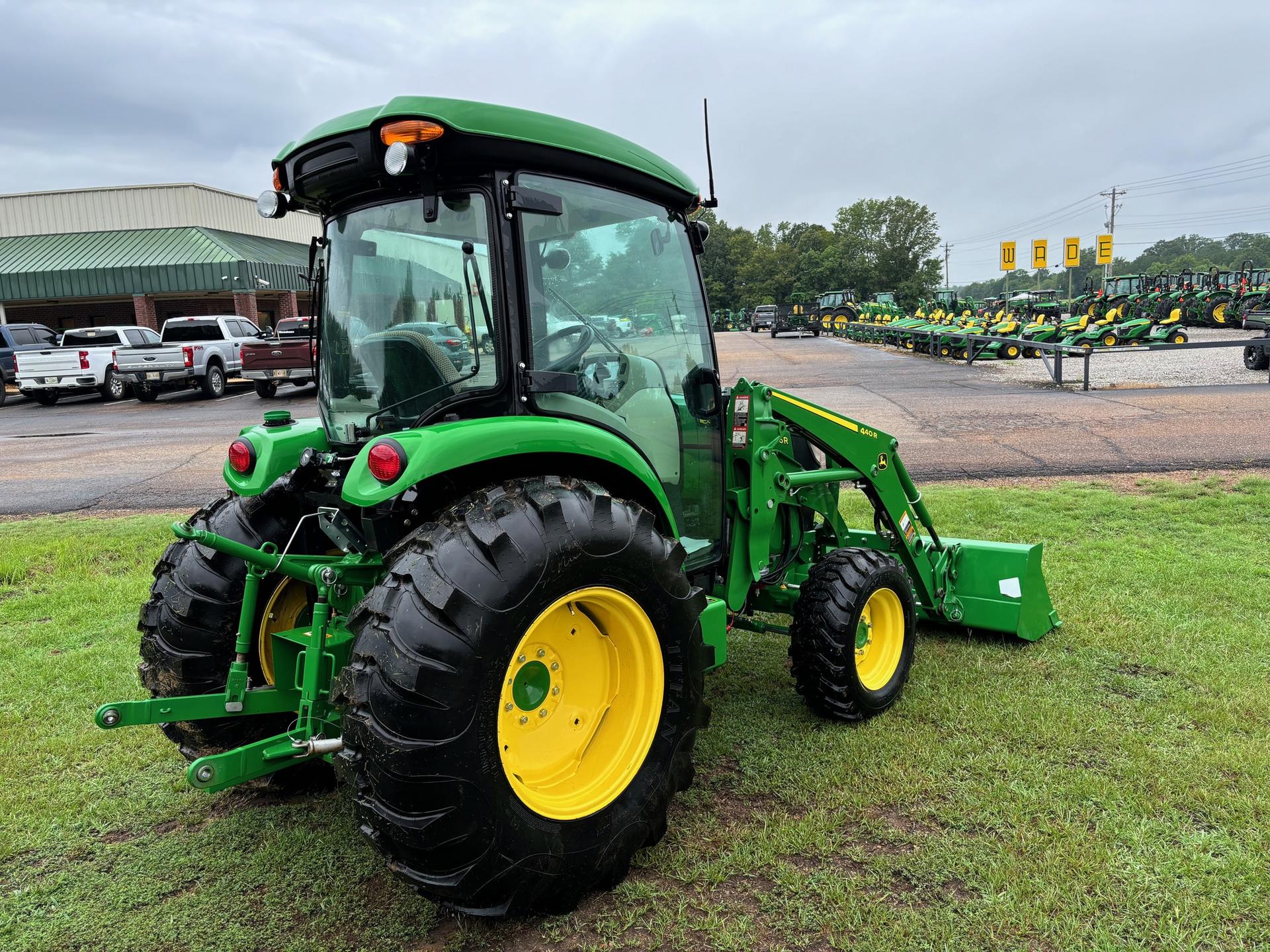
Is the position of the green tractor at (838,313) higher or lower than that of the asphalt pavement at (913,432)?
higher

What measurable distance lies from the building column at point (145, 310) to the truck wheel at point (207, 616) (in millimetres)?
34012

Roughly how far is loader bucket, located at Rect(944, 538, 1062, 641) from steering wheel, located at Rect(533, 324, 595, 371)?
8.96 ft

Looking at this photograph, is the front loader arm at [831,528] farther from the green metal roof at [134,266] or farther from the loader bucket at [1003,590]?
the green metal roof at [134,266]

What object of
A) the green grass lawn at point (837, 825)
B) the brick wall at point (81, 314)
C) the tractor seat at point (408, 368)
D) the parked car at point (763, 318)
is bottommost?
the green grass lawn at point (837, 825)

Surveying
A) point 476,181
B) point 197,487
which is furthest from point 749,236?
point 476,181

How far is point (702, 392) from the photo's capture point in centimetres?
378

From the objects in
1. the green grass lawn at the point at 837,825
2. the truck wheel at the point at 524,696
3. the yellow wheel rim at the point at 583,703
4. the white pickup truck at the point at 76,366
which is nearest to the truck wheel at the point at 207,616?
the green grass lawn at the point at 837,825

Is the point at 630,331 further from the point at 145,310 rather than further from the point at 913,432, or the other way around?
the point at 145,310

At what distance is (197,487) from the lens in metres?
10.0

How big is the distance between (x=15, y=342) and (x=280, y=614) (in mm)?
24644

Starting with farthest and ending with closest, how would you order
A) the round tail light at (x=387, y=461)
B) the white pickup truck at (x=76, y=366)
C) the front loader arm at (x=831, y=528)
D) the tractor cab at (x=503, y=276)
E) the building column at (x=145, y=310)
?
1. the building column at (x=145, y=310)
2. the white pickup truck at (x=76, y=366)
3. the front loader arm at (x=831, y=528)
4. the tractor cab at (x=503, y=276)
5. the round tail light at (x=387, y=461)

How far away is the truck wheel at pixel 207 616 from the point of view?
3.16 m

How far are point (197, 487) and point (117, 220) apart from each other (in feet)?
99.3

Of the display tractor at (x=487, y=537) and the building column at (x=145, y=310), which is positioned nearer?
the display tractor at (x=487, y=537)
